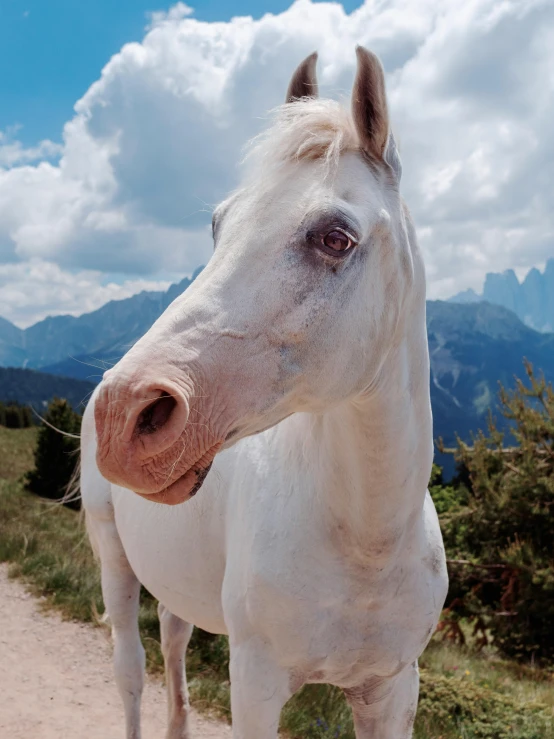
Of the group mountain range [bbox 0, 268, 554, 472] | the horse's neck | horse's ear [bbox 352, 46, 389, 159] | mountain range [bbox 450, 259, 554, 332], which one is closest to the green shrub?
the horse's neck

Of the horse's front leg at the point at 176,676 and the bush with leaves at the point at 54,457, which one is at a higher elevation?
the bush with leaves at the point at 54,457

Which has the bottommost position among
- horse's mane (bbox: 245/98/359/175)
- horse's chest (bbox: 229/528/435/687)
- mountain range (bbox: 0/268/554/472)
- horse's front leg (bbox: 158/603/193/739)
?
horse's front leg (bbox: 158/603/193/739)

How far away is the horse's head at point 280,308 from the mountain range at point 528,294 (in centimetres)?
13963

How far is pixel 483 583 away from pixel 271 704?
8708mm

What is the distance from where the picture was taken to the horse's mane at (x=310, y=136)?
153cm

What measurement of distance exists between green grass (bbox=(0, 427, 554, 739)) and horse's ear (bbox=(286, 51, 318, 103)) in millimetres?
3467

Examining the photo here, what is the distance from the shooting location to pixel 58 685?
4.90 metres

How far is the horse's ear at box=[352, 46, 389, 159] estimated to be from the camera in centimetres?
149

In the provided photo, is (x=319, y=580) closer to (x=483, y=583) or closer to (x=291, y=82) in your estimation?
(x=291, y=82)

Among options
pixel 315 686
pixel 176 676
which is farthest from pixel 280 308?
pixel 315 686

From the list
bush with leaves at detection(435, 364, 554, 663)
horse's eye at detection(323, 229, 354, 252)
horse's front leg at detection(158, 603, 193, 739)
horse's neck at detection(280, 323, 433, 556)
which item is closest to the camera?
horse's eye at detection(323, 229, 354, 252)

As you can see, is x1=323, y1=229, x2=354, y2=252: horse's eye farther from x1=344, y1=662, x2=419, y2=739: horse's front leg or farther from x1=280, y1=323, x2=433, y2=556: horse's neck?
x1=344, y1=662, x2=419, y2=739: horse's front leg

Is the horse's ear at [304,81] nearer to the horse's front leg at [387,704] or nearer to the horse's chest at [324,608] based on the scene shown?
the horse's chest at [324,608]

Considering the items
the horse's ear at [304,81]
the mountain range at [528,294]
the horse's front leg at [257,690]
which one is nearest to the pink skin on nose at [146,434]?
the horse's front leg at [257,690]
